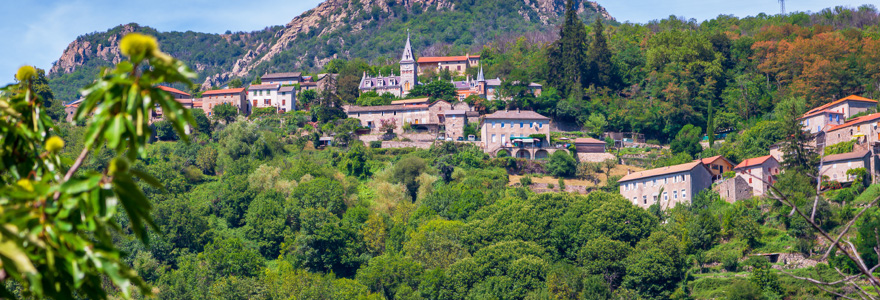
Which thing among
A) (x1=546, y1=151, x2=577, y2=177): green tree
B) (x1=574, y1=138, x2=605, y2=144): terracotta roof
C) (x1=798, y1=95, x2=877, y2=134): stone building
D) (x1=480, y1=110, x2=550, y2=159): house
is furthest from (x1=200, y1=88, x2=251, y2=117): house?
(x1=798, y1=95, x2=877, y2=134): stone building

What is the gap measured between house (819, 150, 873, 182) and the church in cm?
5302

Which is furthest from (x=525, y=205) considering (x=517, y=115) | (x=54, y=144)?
(x=54, y=144)

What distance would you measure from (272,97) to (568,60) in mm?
34438

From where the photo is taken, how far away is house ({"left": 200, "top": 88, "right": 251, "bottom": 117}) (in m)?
100

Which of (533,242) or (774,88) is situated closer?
(533,242)

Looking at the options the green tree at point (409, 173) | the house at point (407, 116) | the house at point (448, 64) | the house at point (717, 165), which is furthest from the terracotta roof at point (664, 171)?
the house at point (448, 64)

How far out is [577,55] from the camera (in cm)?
9706

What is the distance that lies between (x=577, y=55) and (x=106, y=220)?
94165 mm

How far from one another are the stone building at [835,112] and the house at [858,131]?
477cm

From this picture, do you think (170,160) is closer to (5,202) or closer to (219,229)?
(219,229)

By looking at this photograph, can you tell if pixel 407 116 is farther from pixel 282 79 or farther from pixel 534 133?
pixel 282 79

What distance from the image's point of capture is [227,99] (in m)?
100

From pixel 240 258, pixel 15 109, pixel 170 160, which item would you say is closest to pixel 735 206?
pixel 240 258

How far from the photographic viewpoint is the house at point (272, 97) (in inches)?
3954
